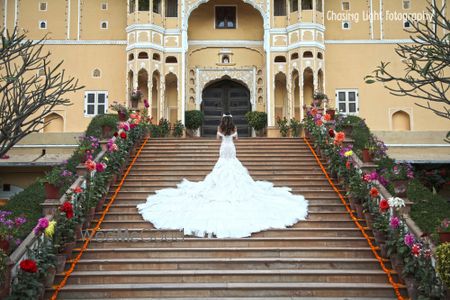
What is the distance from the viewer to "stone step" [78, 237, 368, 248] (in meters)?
9.57

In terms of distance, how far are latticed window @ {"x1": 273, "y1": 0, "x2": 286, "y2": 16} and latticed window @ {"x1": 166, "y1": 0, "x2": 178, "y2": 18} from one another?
4.10 m

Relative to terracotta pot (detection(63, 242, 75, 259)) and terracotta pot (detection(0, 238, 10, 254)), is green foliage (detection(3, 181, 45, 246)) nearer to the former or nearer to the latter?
terracotta pot (detection(63, 242, 75, 259))

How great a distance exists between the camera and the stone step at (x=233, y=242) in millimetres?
9567

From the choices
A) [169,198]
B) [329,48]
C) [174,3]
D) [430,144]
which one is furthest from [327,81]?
[169,198]

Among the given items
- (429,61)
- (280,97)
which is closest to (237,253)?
(429,61)

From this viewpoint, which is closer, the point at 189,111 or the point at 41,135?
the point at 41,135

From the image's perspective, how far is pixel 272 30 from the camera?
22.6m

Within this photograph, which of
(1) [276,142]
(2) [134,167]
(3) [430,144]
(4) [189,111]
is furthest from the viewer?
(4) [189,111]

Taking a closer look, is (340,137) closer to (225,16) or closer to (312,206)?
(312,206)

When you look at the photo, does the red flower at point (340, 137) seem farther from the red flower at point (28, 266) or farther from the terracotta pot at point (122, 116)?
the red flower at point (28, 266)

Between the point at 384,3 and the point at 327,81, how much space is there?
13.6 ft

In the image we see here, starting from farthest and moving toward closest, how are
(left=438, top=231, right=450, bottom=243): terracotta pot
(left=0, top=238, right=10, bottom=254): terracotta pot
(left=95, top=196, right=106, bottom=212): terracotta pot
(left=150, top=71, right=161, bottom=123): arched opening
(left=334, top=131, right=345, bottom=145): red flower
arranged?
(left=150, top=71, right=161, bottom=123): arched opening → (left=334, top=131, right=345, bottom=145): red flower → (left=95, top=196, right=106, bottom=212): terracotta pot → (left=0, top=238, right=10, bottom=254): terracotta pot → (left=438, top=231, right=450, bottom=243): terracotta pot

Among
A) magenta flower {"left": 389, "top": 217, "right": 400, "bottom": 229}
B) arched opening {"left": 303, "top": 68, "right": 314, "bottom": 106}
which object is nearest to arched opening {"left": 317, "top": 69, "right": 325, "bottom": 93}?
arched opening {"left": 303, "top": 68, "right": 314, "bottom": 106}

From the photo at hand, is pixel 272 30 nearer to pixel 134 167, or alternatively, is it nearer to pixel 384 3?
pixel 384 3
